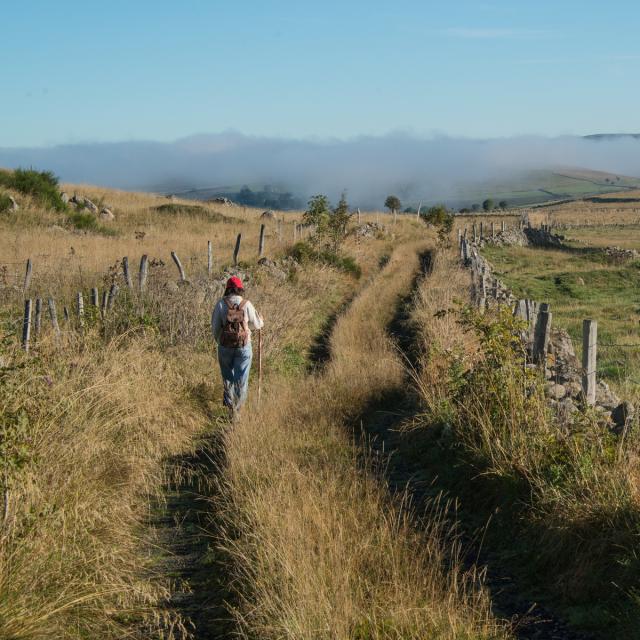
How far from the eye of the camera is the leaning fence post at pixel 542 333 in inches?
334

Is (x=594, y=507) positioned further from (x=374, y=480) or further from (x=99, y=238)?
(x=99, y=238)

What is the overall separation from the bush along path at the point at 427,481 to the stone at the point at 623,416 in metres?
1.36

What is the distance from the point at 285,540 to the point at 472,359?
502cm

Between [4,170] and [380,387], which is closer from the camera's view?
[380,387]

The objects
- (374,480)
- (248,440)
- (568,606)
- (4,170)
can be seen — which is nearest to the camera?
(568,606)

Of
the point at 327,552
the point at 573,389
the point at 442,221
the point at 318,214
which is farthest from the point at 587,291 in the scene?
the point at 327,552

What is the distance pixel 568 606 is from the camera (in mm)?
5398

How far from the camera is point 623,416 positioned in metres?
7.16

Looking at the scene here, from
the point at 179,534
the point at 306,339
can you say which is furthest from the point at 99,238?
the point at 179,534

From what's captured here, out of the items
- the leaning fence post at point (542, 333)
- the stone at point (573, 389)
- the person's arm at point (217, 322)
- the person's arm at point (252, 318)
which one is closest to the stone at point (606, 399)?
the stone at point (573, 389)

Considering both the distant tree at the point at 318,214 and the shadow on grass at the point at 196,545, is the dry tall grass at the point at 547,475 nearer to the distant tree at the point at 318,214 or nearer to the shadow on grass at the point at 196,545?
the shadow on grass at the point at 196,545

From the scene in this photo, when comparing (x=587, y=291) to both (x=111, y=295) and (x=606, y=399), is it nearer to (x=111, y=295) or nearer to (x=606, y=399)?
(x=111, y=295)

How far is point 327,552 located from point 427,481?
2.44 m

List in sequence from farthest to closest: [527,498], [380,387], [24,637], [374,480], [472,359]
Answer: [380,387] < [472,359] < [374,480] < [527,498] < [24,637]
